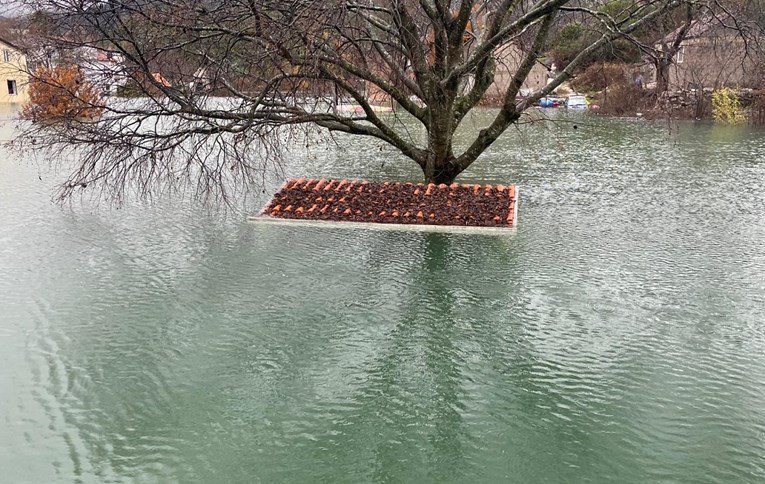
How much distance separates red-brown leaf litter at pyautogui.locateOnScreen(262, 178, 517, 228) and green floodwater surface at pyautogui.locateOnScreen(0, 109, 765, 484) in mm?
468

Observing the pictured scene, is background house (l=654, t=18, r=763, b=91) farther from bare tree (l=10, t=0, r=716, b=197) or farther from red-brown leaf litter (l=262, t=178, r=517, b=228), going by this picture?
red-brown leaf litter (l=262, t=178, r=517, b=228)

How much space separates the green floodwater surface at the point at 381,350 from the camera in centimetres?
354

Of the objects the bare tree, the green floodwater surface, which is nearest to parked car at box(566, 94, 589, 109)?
the bare tree

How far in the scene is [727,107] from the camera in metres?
20.3

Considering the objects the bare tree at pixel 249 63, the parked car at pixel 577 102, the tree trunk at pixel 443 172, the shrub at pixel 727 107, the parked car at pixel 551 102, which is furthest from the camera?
the parked car at pixel 551 102

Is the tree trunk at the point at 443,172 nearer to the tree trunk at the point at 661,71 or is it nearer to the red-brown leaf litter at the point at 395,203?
the red-brown leaf litter at the point at 395,203

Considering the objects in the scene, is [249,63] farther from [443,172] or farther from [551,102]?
[551,102]

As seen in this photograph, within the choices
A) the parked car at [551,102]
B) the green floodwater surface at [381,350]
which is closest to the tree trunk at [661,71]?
the green floodwater surface at [381,350]

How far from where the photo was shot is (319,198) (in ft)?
29.7

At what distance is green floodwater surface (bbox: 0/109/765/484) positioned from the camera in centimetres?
354

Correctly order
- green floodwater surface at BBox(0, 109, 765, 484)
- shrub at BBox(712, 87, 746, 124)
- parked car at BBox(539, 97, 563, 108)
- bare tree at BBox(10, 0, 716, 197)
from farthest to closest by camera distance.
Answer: parked car at BBox(539, 97, 563, 108) < shrub at BBox(712, 87, 746, 124) < bare tree at BBox(10, 0, 716, 197) < green floodwater surface at BBox(0, 109, 765, 484)

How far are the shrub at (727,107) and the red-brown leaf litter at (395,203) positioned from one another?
45.7ft

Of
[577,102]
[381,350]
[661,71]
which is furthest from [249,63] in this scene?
[577,102]

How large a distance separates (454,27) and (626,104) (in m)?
16.9
